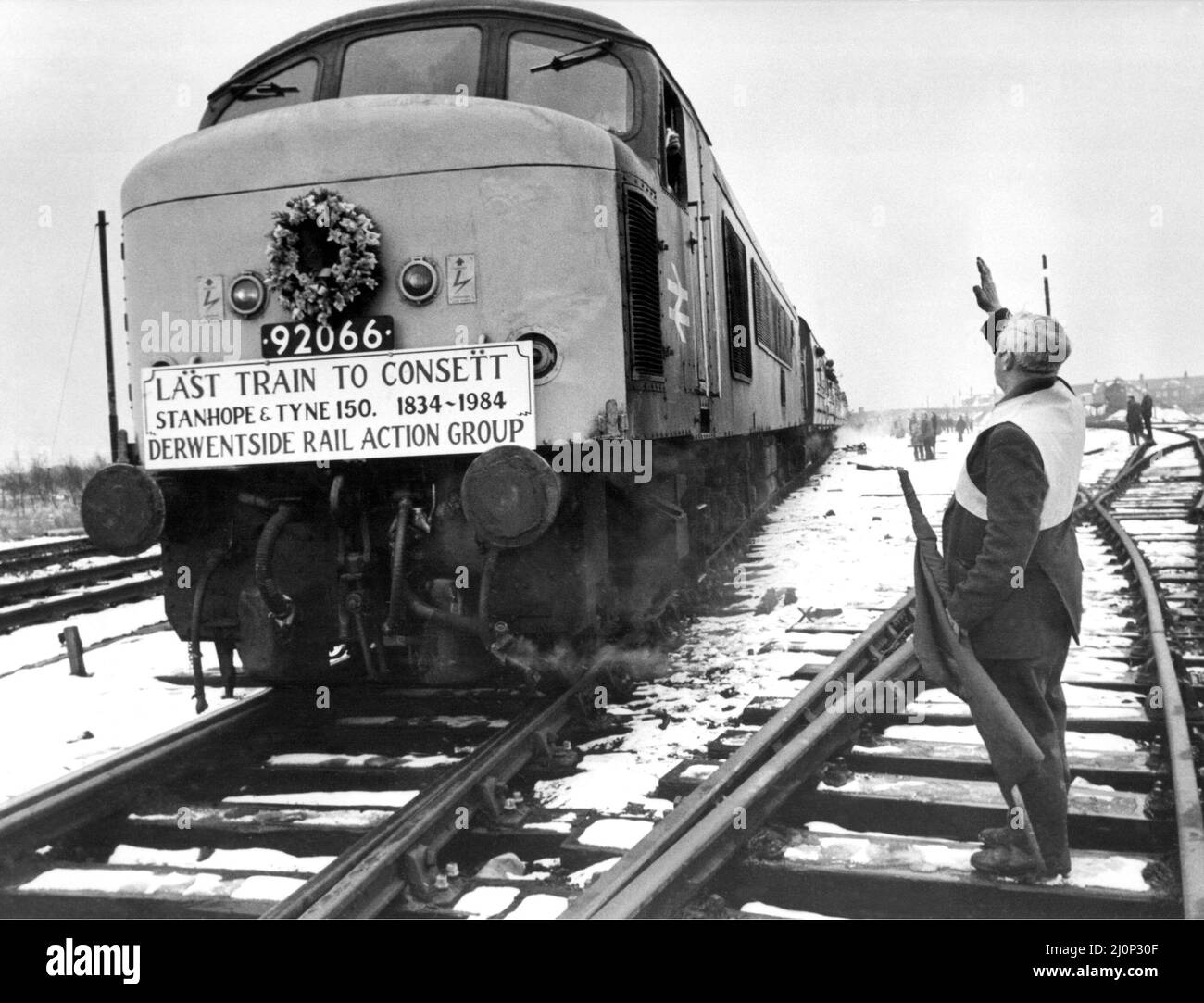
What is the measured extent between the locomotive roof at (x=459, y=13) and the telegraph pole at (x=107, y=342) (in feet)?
4.10

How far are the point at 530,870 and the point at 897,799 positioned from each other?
1205 mm

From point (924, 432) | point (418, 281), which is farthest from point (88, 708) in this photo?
point (924, 432)

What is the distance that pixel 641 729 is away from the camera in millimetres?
4723

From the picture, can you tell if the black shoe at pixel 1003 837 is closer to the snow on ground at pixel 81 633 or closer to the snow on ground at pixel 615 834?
the snow on ground at pixel 615 834

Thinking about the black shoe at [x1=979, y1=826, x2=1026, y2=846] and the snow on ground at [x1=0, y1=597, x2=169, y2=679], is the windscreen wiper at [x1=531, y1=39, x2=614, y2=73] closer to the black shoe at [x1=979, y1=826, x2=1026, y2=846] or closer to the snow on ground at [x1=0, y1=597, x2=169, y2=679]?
the black shoe at [x1=979, y1=826, x2=1026, y2=846]

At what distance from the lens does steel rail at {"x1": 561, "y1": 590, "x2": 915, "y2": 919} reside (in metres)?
2.97

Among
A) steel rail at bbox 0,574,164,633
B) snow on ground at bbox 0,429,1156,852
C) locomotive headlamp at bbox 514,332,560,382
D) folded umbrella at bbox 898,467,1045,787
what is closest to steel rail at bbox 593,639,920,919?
snow on ground at bbox 0,429,1156,852

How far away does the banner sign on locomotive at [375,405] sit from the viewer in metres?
4.30

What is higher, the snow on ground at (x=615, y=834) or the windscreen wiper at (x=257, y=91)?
the windscreen wiper at (x=257, y=91)

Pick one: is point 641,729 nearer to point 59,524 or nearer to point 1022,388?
point 1022,388

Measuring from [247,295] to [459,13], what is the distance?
165 centimetres

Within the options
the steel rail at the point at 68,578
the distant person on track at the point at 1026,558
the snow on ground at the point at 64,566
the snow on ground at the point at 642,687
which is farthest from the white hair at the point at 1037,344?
the snow on ground at the point at 64,566

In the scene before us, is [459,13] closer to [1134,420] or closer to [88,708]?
[88,708]
